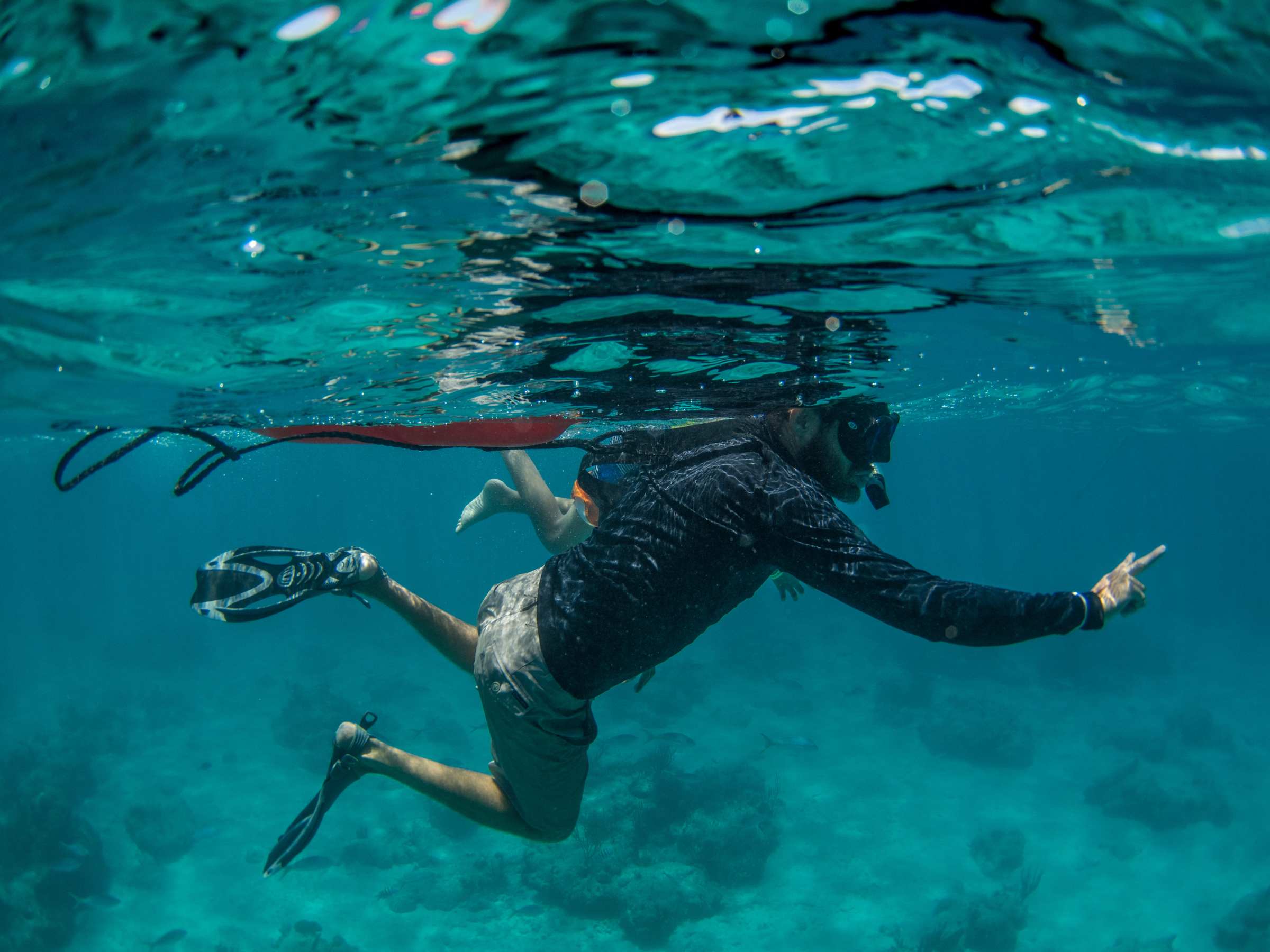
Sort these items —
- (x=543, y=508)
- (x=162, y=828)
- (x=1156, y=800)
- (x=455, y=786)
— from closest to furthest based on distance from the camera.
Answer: (x=455, y=786), (x=543, y=508), (x=162, y=828), (x=1156, y=800)

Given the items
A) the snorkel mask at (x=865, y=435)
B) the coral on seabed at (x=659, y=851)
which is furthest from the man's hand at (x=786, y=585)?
the coral on seabed at (x=659, y=851)

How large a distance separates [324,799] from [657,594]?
4.66 m

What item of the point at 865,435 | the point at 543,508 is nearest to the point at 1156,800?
the point at 543,508

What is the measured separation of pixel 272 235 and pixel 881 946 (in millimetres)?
15700

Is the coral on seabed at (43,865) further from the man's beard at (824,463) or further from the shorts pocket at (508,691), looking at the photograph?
the man's beard at (824,463)

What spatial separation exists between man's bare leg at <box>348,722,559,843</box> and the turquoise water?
415 centimetres

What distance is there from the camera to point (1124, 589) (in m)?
3.89

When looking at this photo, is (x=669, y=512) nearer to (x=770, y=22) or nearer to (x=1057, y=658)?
(x=770, y=22)

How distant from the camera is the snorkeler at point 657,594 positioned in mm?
3838

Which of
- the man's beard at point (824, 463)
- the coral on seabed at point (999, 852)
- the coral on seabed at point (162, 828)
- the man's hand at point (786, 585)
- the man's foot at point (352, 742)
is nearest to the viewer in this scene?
the man's beard at point (824, 463)

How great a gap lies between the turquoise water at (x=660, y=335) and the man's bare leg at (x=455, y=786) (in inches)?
163

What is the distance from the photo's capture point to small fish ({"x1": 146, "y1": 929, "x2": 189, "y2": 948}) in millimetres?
13383

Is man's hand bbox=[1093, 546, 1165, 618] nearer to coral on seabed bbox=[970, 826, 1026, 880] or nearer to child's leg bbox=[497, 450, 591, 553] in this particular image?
child's leg bbox=[497, 450, 591, 553]

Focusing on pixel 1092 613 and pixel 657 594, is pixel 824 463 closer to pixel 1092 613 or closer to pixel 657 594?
pixel 657 594
